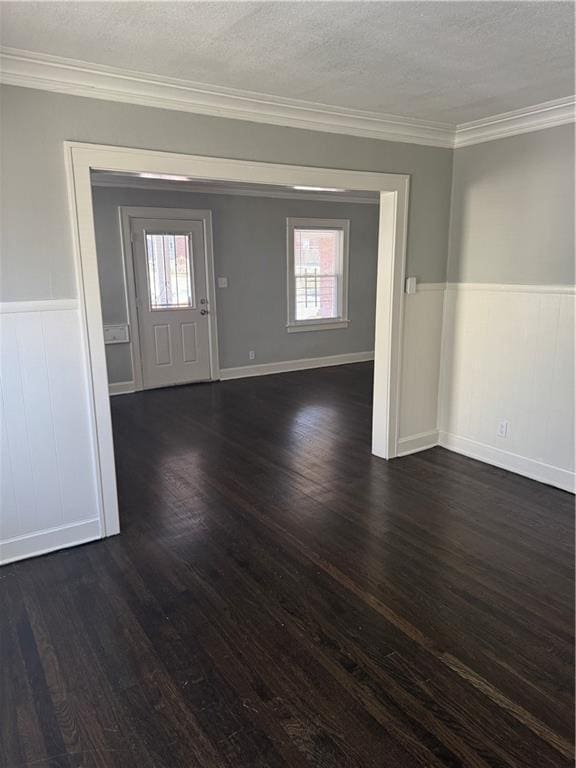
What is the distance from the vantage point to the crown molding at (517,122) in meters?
3.16

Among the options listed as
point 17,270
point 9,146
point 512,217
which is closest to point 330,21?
point 9,146

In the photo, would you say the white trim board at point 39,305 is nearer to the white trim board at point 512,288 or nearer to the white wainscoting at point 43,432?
the white wainscoting at point 43,432

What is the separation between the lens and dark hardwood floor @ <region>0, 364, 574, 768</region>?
1722 mm

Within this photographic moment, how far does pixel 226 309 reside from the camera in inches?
265

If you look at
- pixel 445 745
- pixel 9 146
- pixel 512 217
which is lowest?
pixel 445 745

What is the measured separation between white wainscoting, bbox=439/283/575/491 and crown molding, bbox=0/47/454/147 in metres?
1.30

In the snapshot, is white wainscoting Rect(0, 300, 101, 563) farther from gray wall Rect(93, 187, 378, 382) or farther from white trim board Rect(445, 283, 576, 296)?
gray wall Rect(93, 187, 378, 382)

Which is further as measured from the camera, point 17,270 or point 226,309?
point 226,309

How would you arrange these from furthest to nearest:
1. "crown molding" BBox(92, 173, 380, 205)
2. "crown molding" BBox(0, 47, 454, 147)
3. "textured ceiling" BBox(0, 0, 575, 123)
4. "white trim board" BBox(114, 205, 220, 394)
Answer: "white trim board" BBox(114, 205, 220, 394) → "crown molding" BBox(92, 173, 380, 205) → "crown molding" BBox(0, 47, 454, 147) → "textured ceiling" BBox(0, 0, 575, 123)

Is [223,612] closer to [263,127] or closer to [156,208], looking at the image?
[263,127]

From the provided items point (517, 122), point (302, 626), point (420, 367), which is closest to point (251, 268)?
point (420, 367)

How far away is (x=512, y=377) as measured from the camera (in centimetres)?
374

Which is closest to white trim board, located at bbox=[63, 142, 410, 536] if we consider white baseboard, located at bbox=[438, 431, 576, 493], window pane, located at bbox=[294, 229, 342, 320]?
white baseboard, located at bbox=[438, 431, 576, 493]

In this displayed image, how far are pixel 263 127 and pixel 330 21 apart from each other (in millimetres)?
1119
